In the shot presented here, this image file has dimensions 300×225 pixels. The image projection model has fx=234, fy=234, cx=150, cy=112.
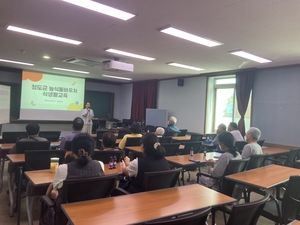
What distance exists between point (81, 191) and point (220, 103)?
22.9 feet

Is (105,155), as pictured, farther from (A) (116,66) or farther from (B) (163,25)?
(A) (116,66)

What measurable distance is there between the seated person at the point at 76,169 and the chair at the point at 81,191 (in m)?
0.03

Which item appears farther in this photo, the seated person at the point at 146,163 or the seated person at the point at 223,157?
the seated person at the point at 223,157

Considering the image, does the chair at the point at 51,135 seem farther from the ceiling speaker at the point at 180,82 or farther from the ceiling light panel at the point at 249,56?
the ceiling speaker at the point at 180,82

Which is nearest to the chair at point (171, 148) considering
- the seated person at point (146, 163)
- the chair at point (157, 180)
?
the seated person at point (146, 163)

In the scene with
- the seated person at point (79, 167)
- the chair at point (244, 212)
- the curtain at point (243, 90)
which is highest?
the curtain at point (243, 90)

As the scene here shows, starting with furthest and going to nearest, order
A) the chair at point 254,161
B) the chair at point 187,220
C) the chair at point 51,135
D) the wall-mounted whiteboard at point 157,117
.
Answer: the wall-mounted whiteboard at point 157,117
the chair at point 51,135
the chair at point 254,161
the chair at point 187,220

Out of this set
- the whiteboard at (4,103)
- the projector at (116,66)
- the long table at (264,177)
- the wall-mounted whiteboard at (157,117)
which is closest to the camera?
the long table at (264,177)

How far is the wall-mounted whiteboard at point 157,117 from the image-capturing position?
30.2 feet

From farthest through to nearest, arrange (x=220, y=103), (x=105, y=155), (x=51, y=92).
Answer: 1. (x=51, y=92)
2. (x=220, y=103)
3. (x=105, y=155)

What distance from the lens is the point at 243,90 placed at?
6918 mm

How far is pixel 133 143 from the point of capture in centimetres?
457

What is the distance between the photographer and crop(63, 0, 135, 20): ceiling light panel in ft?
9.72

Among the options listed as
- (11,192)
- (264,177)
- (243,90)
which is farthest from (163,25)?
(243,90)
